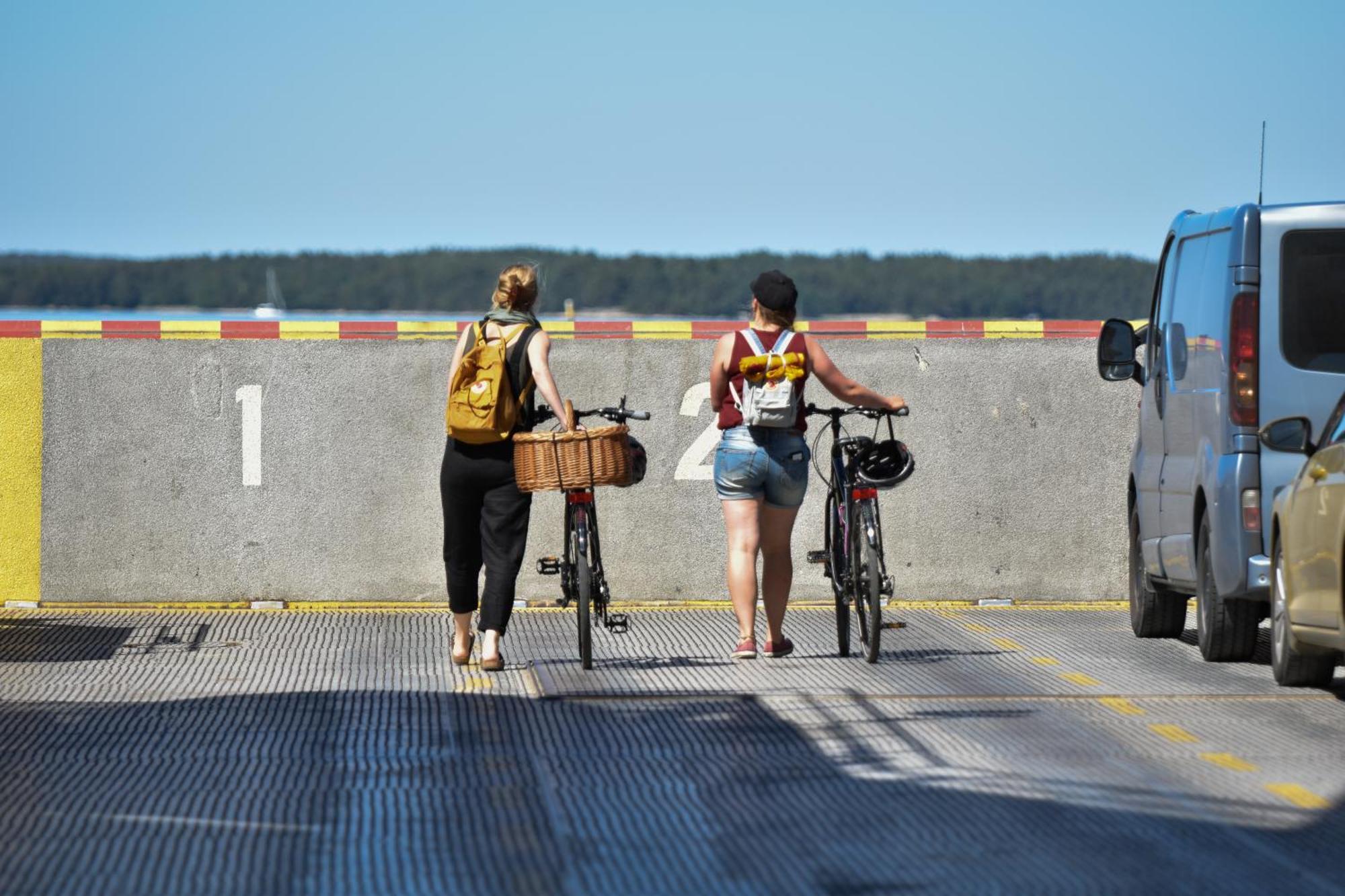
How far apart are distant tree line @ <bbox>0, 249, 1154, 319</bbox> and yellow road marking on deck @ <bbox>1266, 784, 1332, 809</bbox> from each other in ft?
434

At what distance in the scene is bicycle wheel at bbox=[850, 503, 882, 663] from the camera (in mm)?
9797

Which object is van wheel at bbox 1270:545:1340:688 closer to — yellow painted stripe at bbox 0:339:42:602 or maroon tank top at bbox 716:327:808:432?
maroon tank top at bbox 716:327:808:432

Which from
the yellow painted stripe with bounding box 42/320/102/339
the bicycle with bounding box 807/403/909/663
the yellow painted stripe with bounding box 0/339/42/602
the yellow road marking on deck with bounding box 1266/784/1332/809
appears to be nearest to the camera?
the yellow road marking on deck with bounding box 1266/784/1332/809

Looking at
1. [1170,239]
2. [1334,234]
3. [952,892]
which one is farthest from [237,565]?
[952,892]

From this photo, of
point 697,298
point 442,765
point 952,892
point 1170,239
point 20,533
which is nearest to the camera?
point 952,892

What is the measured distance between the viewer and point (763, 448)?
397 inches

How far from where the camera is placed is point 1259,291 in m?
9.54

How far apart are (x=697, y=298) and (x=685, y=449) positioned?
143 metres

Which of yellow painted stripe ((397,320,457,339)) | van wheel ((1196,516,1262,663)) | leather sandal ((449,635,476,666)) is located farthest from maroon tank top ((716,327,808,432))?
yellow painted stripe ((397,320,457,339))

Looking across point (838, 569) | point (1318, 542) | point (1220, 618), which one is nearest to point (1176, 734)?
point (1318, 542)

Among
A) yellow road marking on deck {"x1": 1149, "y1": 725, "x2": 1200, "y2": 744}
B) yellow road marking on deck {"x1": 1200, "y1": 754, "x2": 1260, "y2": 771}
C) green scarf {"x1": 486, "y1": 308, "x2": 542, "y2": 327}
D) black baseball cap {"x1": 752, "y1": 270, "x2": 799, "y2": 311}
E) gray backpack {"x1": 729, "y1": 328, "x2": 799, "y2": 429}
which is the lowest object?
yellow road marking on deck {"x1": 1149, "y1": 725, "x2": 1200, "y2": 744}

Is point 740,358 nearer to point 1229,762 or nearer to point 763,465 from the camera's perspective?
point 763,465

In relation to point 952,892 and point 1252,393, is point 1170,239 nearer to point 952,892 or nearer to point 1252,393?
point 1252,393

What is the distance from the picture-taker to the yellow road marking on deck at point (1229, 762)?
705 cm
